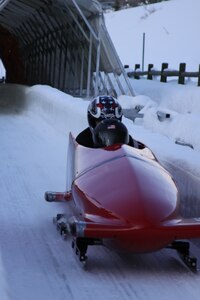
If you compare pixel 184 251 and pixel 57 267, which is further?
pixel 184 251

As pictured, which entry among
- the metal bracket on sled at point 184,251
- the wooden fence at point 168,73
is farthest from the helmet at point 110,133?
the wooden fence at point 168,73

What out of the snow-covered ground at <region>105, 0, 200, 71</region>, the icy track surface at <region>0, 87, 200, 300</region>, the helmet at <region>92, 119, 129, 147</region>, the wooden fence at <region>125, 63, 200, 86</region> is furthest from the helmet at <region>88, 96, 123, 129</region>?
the snow-covered ground at <region>105, 0, 200, 71</region>

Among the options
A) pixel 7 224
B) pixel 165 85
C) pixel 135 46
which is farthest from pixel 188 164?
pixel 135 46

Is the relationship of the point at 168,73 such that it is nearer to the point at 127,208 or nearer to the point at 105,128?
the point at 105,128

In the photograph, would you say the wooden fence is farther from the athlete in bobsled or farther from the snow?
the athlete in bobsled

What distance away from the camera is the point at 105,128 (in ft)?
12.9

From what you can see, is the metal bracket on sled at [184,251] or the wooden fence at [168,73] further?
the wooden fence at [168,73]

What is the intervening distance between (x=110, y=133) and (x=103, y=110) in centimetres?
42

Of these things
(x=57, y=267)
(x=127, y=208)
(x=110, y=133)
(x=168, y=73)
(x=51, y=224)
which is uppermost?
(x=110, y=133)

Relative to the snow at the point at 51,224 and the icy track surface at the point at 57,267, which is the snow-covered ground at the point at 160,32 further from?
the icy track surface at the point at 57,267

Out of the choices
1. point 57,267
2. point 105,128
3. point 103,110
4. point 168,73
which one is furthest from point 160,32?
point 57,267

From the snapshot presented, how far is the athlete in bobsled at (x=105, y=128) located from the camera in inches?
154

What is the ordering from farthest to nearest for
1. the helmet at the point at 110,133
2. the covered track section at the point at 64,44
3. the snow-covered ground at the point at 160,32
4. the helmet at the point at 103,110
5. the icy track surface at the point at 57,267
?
the snow-covered ground at the point at 160,32 < the covered track section at the point at 64,44 < the helmet at the point at 103,110 < the helmet at the point at 110,133 < the icy track surface at the point at 57,267

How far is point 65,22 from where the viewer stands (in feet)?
44.7
